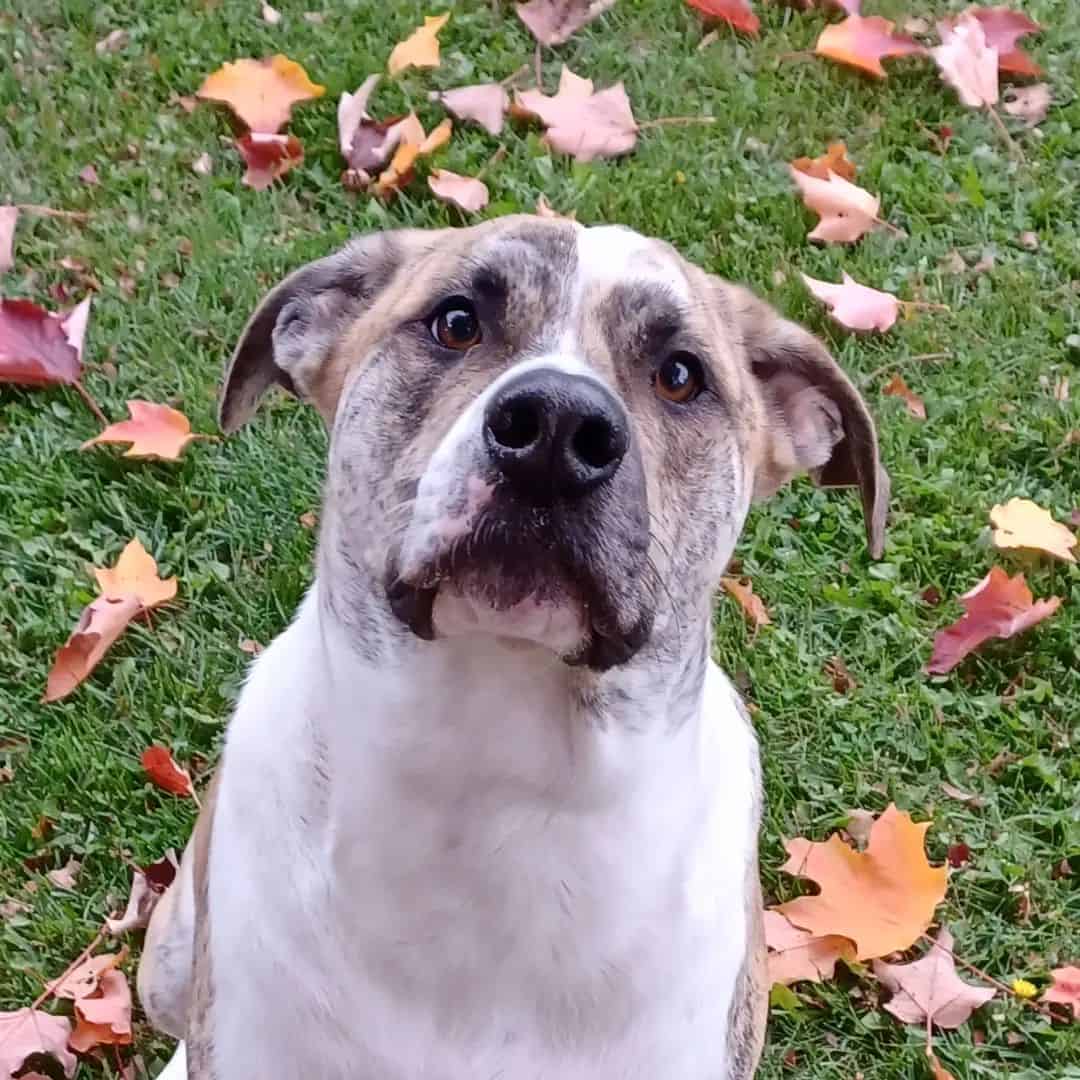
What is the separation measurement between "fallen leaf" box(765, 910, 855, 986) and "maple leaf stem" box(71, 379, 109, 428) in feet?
6.10

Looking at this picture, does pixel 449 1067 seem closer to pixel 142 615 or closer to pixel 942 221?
pixel 142 615

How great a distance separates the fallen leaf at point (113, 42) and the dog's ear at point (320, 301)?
2.37 m

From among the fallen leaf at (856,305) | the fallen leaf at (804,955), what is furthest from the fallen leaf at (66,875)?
the fallen leaf at (856,305)

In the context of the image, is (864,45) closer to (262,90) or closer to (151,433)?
(262,90)

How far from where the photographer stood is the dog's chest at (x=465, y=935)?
1934mm

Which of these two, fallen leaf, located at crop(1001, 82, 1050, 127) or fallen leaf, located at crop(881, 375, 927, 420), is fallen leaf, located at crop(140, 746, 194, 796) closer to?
fallen leaf, located at crop(881, 375, 927, 420)

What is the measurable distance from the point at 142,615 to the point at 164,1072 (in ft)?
3.21

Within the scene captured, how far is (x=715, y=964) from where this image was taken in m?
2.05

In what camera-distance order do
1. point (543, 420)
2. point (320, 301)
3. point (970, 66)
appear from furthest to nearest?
1. point (970, 66)
2. point (320, 301)
3. point (543, 420)

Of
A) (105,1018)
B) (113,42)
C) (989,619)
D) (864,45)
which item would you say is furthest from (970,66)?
(105,1018)

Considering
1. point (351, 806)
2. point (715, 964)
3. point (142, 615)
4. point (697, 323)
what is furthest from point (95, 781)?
point (697, 323)

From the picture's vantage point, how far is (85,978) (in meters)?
2.72

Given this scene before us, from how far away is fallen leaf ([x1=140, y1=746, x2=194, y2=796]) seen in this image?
2.94 m

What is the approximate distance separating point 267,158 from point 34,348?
0.85 meters
